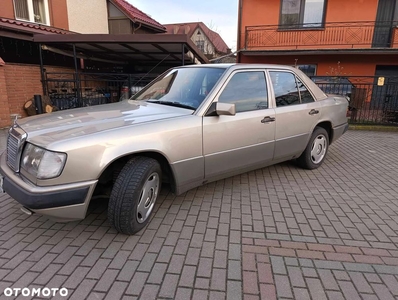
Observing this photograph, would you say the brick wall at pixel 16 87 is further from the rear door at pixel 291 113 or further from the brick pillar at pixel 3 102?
the rear door at pixel 291 113

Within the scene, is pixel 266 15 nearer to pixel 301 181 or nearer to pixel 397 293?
pixel 301 181

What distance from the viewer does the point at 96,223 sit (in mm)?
3053

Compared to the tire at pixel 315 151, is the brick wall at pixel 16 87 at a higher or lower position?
higher

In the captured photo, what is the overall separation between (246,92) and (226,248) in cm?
203

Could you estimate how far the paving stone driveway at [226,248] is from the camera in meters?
Result: 2.17

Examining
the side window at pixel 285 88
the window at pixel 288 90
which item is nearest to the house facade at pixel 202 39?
the window at pixel 288 90

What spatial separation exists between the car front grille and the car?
0.01m

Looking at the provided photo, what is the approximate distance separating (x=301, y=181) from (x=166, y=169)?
2.36 m

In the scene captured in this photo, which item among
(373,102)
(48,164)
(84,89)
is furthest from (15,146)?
(373,102)

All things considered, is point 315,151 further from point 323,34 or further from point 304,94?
point 323,34

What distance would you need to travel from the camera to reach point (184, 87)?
3732 millimetres

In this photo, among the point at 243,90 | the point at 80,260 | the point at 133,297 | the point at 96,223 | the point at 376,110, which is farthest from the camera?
the point at 376,110

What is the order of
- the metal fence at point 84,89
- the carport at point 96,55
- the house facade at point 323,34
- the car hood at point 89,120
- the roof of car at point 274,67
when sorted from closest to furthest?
the car hood at point 89,120, the roof of car at point 274,67, the carport at point 96,55, the metal fence at point 84,89, the house facade at point 323,34

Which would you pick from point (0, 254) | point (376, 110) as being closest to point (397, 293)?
point (0, 254)
